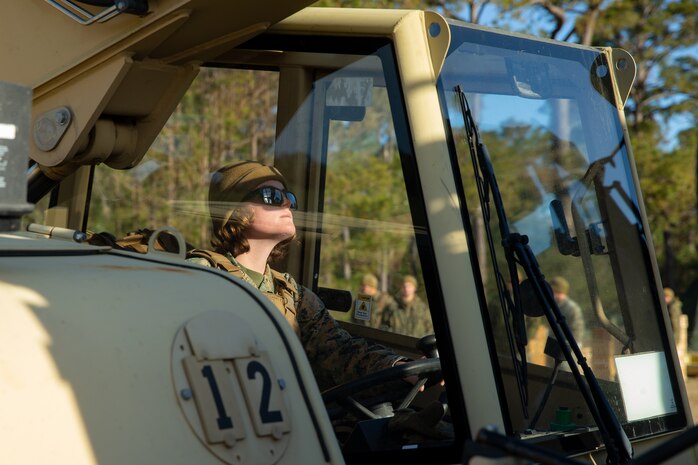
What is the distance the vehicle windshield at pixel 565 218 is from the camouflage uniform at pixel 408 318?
0.65ft

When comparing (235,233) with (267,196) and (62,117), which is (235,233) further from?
(62,117)

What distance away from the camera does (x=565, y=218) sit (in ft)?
10.5

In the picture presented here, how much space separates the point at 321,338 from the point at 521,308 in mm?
559

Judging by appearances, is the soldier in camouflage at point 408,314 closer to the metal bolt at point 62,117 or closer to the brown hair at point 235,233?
the brown hair at point 235,233

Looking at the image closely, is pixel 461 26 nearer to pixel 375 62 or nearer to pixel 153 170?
pixel 375 62

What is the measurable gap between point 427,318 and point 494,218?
353 mm

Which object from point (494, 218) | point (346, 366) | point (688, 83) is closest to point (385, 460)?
point (346, 366)

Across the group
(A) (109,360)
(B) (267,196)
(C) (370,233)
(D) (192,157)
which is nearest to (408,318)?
(C) (370,233)

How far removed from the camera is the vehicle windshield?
280 centimetres

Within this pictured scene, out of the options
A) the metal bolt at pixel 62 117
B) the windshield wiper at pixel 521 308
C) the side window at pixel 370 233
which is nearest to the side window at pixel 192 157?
the side window at pixel 370 233

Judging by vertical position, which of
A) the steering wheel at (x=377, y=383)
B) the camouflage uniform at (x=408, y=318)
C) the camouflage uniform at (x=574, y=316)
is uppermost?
the camouflage uniform at (x=408, y=318)

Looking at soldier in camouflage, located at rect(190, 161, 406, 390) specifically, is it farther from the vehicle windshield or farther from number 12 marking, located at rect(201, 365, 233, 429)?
number 12 marking, located at rect(201, 365, 233, 429)

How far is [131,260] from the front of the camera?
220 centimetres

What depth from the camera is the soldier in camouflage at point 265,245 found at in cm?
290
